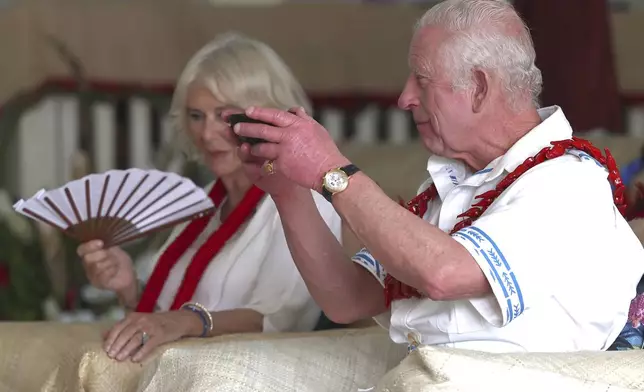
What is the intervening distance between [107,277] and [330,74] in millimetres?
2186

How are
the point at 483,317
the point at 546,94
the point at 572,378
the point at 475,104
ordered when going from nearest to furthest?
1. the point at 572,378
2. the point at 483,317
3. the point at 475,104
4. the point at 546,94

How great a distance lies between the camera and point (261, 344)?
6.82ft

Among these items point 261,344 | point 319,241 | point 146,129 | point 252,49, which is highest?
point 252,49

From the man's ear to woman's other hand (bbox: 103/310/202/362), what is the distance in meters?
0.87

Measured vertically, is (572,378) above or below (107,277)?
above

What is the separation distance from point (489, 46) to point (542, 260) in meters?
0.38

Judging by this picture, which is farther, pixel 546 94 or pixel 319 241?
pixel 546 94

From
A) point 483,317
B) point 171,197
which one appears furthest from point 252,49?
point 483,317

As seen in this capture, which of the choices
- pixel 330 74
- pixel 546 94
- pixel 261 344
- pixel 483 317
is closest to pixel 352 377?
pixel 261 344

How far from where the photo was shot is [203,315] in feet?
8.44

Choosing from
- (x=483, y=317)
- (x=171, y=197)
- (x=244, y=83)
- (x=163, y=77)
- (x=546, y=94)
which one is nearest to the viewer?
(x=483, y=317)

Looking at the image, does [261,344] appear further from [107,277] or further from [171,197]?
[107,277]

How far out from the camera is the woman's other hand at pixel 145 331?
2.37 metres

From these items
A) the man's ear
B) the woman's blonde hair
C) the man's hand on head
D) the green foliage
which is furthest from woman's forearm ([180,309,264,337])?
the green foliage
